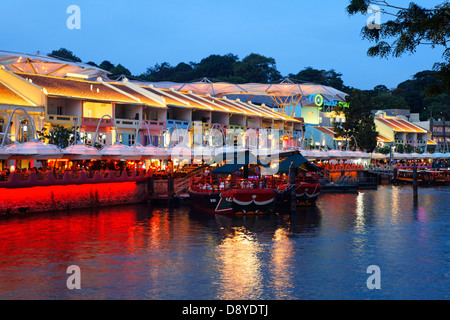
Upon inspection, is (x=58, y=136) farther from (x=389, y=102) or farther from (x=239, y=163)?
(x=389, y=102)

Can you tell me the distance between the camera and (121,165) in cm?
5375

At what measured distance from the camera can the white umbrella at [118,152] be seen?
4762 cm

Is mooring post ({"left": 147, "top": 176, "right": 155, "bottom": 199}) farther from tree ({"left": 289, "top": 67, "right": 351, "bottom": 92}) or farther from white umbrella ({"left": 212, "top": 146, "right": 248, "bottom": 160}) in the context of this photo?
tree ({"left": 289, "top": 67, "right": 351, "bottom": 92})

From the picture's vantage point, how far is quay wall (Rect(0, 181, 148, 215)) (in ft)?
128

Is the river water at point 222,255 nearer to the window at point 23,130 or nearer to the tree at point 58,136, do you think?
the tree at point 58,136

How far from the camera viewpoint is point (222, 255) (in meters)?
28.0

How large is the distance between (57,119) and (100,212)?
54.8 ft

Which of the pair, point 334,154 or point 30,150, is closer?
point 30,150

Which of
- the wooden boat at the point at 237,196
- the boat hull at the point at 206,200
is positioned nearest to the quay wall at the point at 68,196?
the boat hull at the point at 206,200

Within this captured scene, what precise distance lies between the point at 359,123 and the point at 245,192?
55501 mm

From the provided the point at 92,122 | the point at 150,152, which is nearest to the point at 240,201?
the point at 150,152
